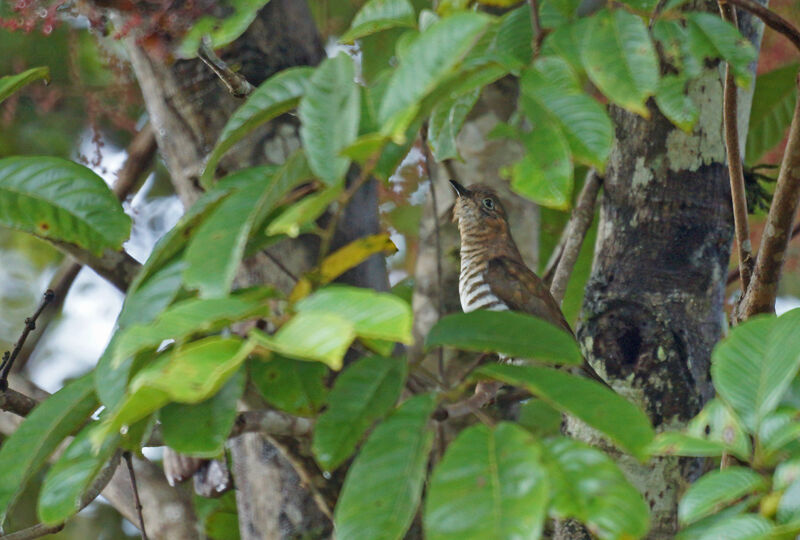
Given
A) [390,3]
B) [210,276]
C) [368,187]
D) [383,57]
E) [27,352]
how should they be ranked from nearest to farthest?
1. [210,276]
2. [390,3]
3. [368,187]
4. [27,352]
5. [383,57]

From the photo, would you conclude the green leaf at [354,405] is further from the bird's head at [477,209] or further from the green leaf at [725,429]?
the bird's head at [477,209]

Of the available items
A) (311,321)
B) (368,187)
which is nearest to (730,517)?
(311,321)

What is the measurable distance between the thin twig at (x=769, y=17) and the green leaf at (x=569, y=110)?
428 millimetres

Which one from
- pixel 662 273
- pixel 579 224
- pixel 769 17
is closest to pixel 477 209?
pixel 579 224

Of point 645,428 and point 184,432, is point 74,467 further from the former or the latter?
point 645,428

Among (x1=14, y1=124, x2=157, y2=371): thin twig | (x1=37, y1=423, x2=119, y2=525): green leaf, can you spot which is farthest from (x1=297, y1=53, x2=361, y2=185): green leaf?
(x1=14, y1=124, x2=157, y2=371): thin twig

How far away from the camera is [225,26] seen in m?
1.56

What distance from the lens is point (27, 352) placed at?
3.36 m

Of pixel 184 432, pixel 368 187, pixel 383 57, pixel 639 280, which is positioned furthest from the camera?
pixel 383 57

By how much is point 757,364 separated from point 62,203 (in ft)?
3.55

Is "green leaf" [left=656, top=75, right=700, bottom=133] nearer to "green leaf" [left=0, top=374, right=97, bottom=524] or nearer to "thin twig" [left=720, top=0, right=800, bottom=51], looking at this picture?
"thin twig" [left=720, top=0, right=800, bottom=51]

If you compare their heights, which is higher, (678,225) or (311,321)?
(311,321)

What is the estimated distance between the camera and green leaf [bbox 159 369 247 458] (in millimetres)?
1292

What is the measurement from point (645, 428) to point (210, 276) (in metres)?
0.57
